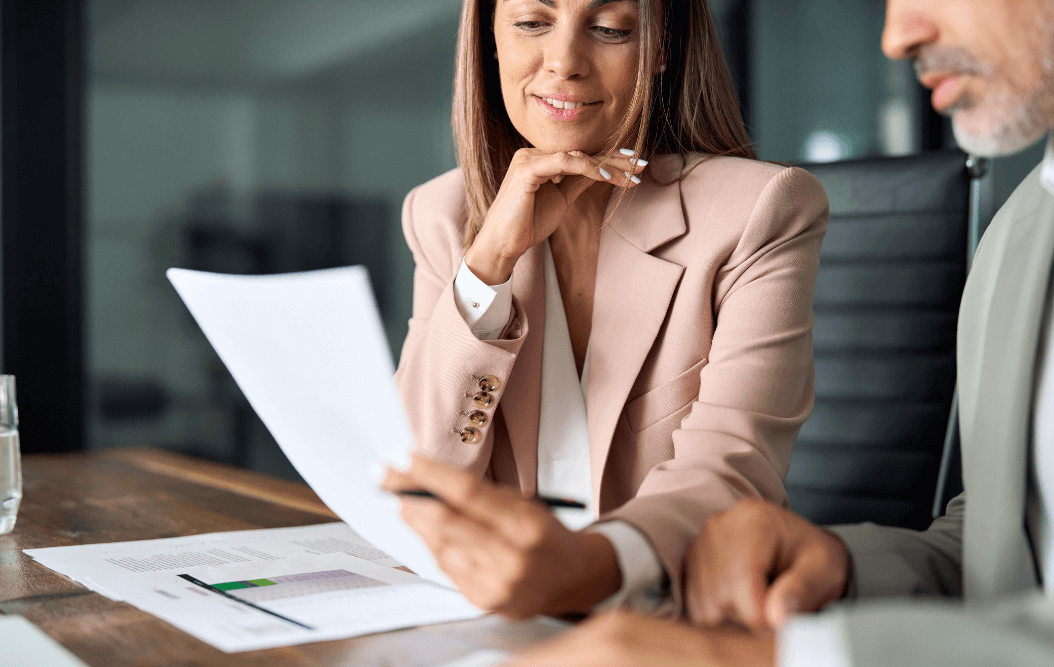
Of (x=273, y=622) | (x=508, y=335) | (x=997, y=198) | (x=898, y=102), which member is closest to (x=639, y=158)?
(x=508, y=335)

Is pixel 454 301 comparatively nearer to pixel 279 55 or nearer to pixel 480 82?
pixel 480 82

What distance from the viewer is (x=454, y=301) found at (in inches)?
46.9

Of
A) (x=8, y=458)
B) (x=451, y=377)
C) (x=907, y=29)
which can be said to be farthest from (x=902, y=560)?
(x=8, y=458)

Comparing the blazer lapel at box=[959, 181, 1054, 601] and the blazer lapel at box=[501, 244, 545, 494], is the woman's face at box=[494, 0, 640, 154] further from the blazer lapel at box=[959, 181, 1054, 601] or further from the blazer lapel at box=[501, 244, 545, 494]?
the blazer lapel at box=[959, 181, 1054, 601]

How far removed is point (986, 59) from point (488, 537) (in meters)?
0.54

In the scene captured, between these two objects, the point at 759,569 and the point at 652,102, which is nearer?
the point at 759,569

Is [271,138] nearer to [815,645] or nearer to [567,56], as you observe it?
[567,56]

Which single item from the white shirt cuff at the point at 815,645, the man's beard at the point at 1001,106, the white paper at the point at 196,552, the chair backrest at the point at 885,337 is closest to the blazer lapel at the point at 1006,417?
the man's beard at the point at 1001,106

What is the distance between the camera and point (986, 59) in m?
0.72

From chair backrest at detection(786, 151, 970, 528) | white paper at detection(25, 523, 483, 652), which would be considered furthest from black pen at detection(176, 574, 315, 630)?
chair backrest at detection(786, 151, 970, 528)

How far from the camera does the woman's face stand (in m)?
1.23

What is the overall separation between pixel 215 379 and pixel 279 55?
1295 millimetres

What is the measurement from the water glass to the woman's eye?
898 mm

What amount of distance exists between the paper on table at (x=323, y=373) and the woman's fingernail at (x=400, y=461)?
0.02 metres
